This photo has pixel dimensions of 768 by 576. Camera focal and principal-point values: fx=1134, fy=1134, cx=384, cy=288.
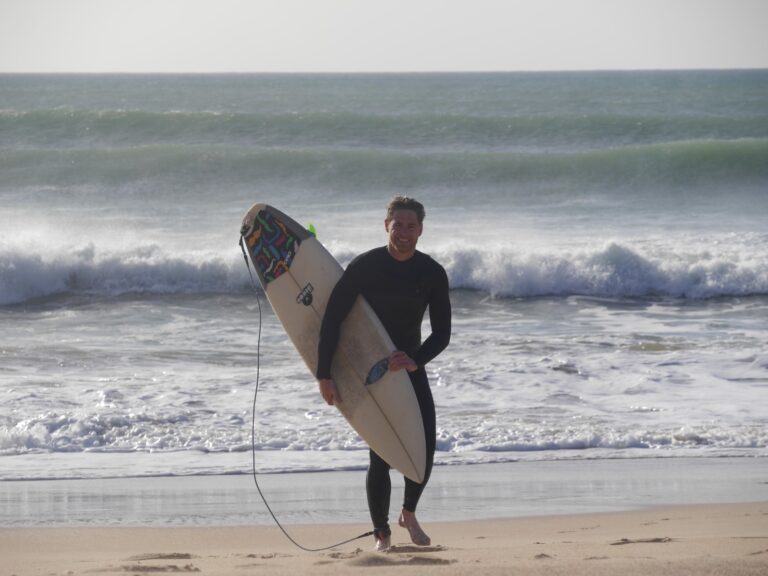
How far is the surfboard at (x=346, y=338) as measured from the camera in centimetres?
402

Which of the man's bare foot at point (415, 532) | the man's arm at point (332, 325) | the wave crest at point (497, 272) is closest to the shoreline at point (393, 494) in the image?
the man's bare foot at point (415, 532)

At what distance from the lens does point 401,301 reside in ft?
13.1

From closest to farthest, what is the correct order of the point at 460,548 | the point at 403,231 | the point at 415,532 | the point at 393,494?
1. the point at 403,231
2. the point at 415,532
3. the point at 460,548
4. the point at 393,494

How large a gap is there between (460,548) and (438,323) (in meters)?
0.84

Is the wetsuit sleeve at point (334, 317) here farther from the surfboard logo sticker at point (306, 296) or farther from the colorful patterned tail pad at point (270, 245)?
the colorful patterned tail pad at point (270, 245)

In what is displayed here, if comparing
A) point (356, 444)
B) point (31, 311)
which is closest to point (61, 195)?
point (31, 311)

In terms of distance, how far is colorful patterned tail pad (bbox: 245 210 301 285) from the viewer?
15.1ft

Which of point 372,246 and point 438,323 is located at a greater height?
point 372,246

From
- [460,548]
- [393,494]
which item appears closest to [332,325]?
[460,548]

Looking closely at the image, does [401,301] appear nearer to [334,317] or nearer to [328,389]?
[334,317]

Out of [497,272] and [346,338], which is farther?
[497,272]

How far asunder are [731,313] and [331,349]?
8.49 m

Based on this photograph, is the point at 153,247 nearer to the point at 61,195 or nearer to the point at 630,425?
the point at 61,195

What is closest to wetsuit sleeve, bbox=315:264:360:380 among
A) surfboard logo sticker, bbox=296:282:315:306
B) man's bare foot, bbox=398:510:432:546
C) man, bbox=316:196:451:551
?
man, bbox=316:196:451:551
